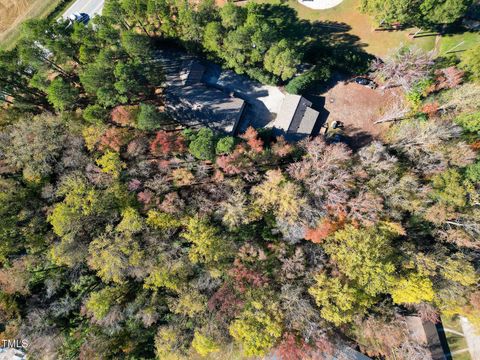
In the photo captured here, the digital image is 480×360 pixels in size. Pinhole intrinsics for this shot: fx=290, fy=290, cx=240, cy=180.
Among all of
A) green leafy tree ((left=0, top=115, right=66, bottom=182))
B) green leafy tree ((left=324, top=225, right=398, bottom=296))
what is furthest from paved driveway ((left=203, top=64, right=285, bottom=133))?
green leafy tree ((left=0, top=115, right=66, bottom=182))

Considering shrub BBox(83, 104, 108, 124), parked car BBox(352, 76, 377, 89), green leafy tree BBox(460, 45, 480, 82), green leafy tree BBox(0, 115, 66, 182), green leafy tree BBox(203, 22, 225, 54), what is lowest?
green leafy tree BBox(0, 115, 66, 182)

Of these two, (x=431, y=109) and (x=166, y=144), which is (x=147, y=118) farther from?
(x=431, y=109)

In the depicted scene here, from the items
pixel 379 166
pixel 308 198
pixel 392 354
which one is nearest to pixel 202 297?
pixel 308 198

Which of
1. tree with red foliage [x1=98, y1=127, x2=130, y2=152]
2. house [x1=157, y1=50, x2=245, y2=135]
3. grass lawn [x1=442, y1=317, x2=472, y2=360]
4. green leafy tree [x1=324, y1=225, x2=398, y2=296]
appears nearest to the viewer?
green leafy tree [x1=324, y1=225, x2=398, y2=296]

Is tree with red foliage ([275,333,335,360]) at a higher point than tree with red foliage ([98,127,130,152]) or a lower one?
lower

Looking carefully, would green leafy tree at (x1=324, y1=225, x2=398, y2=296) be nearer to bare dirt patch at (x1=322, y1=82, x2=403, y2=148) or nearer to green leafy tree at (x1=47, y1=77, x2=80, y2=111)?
bare dirt patch at (x1=322, y1=82, x2=403, y2=148)

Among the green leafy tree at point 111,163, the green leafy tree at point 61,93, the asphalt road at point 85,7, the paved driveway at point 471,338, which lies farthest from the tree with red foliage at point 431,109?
the asphalt road at point 85,7

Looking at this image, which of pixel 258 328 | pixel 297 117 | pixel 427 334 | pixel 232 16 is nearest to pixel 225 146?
pixel 297 117

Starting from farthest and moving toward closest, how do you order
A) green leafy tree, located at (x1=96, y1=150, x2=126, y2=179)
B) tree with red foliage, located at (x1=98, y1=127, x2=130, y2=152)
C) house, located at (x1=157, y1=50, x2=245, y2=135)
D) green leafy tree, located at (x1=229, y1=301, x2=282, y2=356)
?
house, located at (x1=157, y1=50, x2=245, y2=135)
tree with red foliage, located at (x1=98, y1=127, x2=130, y2=152)
green leafy tree, located at (x1=96, y1=150, x2=126, y2=179)
green leafy tree, located at (x1=229, y1=301, x2=282, y2=356)
